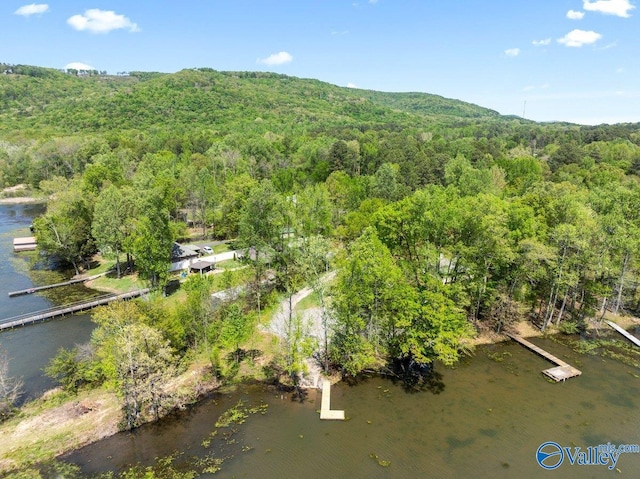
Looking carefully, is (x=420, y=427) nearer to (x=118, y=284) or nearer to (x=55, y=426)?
(x=55, y=426)

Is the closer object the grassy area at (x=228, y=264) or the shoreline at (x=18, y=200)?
the grassy area at (x=228, y=264)

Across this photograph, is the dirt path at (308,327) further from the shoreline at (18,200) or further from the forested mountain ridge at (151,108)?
the forested mountain ridge at (151,108)

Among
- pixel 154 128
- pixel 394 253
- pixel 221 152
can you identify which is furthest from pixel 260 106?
pixel 394 253

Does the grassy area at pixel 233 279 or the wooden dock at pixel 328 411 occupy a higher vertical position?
the grassy area at pixel 233 279

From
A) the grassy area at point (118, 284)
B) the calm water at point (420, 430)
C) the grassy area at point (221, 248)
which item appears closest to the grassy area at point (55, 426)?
the calm water at point (420, 430)

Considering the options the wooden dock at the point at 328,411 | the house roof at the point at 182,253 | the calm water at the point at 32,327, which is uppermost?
the house roof at the point at 182,253

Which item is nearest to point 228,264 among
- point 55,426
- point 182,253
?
point 182,253

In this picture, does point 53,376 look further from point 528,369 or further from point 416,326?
point 528,369

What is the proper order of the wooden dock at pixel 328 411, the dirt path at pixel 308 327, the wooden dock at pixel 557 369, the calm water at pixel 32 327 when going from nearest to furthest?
the wooden dock at pixel 328 411
the dirt path at pixel 308 327
the wooden dock at pixel 557 369
the calm water at pixel 32 327
